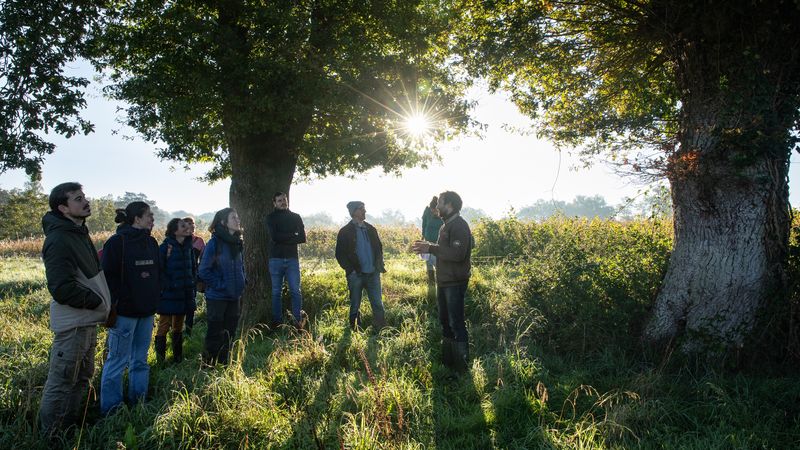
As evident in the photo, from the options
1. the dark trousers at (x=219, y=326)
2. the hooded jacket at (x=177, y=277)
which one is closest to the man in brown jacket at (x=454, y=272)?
the dark trousers at (x=219, y=326)

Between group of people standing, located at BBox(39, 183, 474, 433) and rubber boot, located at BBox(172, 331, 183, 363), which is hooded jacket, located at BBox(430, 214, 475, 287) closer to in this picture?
group of people standing, located at BBox(39, 183, 474, 433)

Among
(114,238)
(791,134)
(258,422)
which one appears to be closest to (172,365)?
(114,238)

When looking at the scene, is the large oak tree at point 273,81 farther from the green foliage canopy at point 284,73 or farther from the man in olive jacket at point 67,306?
the man in olive jacket at point 67,306

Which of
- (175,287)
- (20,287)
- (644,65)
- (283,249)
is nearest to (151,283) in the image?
(175,287)

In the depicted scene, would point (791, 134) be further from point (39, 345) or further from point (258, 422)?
point (39, 345)

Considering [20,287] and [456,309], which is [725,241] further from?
[20,287]

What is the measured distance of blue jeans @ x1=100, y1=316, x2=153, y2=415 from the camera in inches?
150

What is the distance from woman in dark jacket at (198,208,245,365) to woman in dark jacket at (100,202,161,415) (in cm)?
79

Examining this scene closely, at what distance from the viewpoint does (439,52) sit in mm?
8484

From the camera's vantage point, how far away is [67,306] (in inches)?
134

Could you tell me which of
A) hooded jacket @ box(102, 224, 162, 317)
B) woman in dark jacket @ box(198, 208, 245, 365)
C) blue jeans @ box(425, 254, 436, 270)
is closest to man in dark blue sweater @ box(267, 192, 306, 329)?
woman in dark jacket @ box(198, 208, 245, 365)

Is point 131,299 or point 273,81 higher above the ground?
point 273,81

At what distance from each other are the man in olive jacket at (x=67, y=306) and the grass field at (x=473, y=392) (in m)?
0.23

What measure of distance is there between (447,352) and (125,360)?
11.3ft
